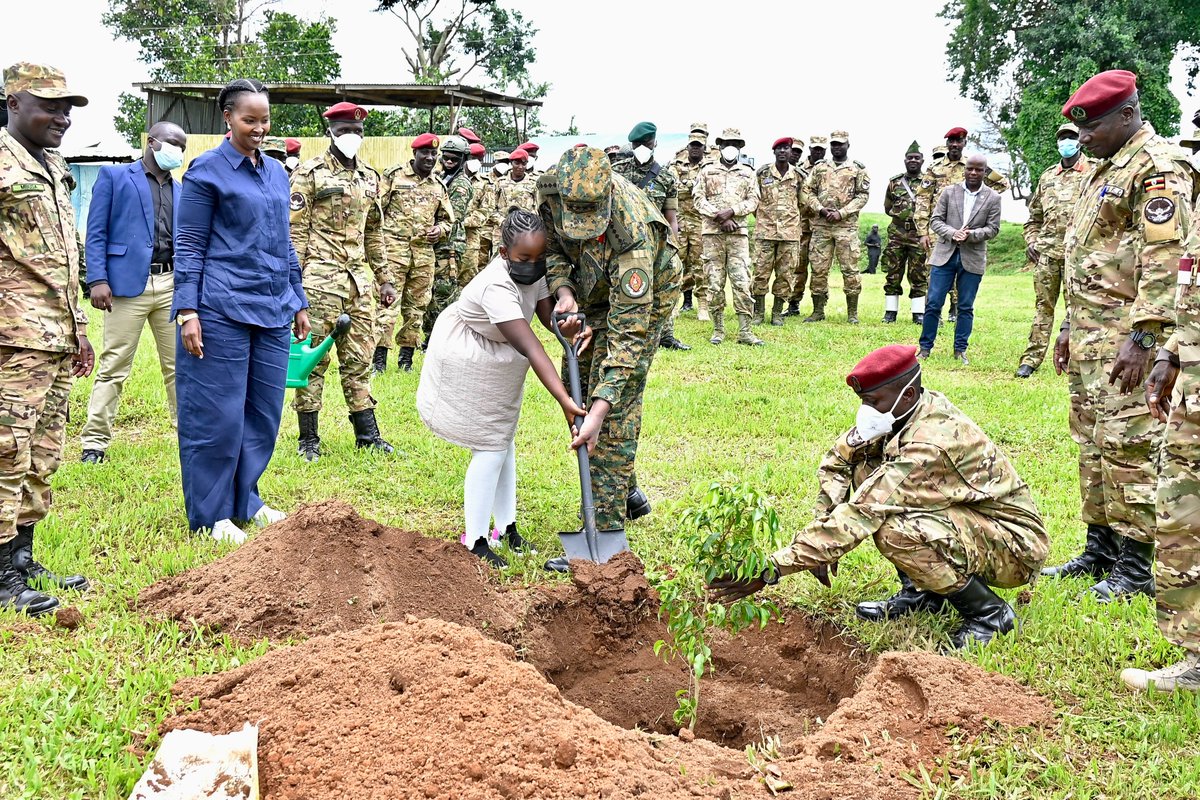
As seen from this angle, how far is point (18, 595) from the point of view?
412cm

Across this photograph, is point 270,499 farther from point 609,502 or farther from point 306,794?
point 306,794

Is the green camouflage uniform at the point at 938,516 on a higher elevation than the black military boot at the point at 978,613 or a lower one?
higher

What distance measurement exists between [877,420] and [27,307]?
3.61 m

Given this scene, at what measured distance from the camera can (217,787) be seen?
9.02ft

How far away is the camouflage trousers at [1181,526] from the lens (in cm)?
341

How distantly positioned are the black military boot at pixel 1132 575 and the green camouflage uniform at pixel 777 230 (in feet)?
30.7

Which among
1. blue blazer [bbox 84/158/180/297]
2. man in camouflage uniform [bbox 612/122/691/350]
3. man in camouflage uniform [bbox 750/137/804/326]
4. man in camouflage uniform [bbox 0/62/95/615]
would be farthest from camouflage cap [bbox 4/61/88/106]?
man in camouflage uniform [bbox 750/137/804/326]

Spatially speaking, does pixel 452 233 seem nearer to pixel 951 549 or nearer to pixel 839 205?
pixel 839 205

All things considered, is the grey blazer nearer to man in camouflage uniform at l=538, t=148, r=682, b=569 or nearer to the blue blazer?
man in camouflage uniform at l=538, t=148, r=682, b=569

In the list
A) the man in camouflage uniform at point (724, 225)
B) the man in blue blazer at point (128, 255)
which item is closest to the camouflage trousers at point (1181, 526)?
the man in blue blazer at point (128, 255)

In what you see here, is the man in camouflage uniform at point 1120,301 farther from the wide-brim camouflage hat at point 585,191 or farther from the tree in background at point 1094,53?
the tree in background at point 1094,53

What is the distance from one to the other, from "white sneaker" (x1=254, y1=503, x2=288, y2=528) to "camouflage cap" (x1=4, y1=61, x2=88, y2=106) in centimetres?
239

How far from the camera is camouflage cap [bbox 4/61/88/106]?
13.3 ft

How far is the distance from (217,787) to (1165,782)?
114 inches
